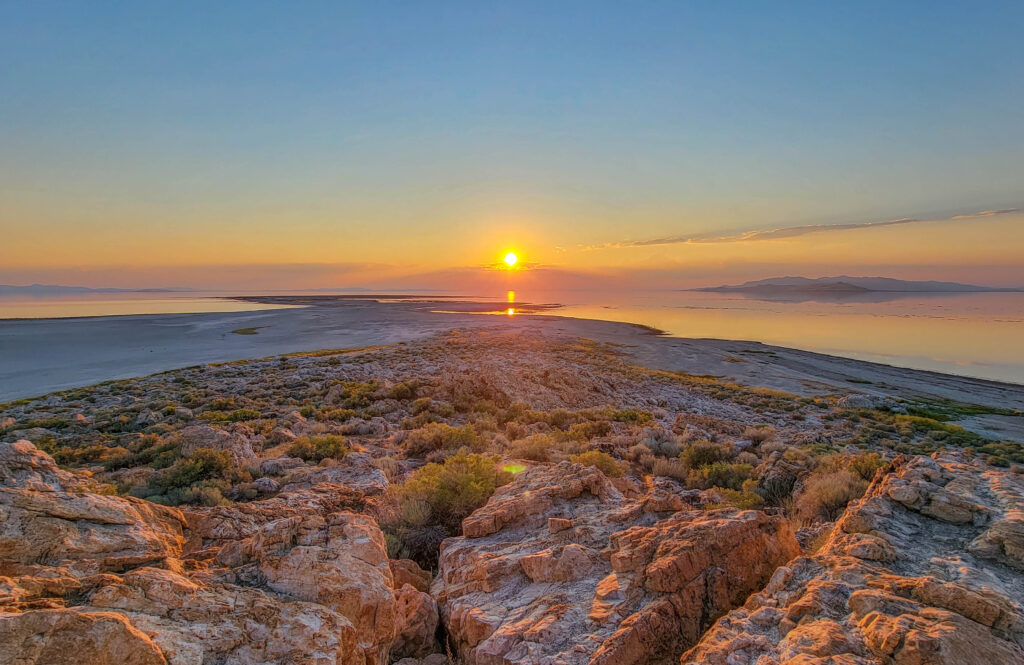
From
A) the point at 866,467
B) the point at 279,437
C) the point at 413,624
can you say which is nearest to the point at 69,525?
the point at 413,624

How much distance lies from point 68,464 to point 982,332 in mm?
78581

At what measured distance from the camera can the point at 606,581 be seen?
14.6 ft

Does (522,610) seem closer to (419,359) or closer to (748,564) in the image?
(748,564)

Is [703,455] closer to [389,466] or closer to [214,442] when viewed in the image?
[389,466]

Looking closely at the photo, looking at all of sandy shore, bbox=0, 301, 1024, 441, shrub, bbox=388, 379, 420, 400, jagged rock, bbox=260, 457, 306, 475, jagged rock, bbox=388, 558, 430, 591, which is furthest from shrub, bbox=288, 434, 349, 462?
sandy shore, bbox=0, 301, 1024, 441

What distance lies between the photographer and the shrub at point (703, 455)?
35.7 ft

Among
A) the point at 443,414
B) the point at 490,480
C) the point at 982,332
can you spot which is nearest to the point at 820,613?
the point at 490,480

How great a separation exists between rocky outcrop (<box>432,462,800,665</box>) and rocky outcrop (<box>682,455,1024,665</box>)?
1.18 feet

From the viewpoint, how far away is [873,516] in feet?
14.5

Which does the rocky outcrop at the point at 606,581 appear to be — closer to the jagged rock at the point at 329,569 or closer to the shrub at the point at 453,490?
the jagged rock at the point at 329,569

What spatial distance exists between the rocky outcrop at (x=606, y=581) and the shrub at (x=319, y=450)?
5835 mm

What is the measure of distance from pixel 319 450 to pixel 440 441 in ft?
9.19

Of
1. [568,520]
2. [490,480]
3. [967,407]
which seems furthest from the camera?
[967,407]

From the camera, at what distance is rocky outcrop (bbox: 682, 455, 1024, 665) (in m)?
2.80
